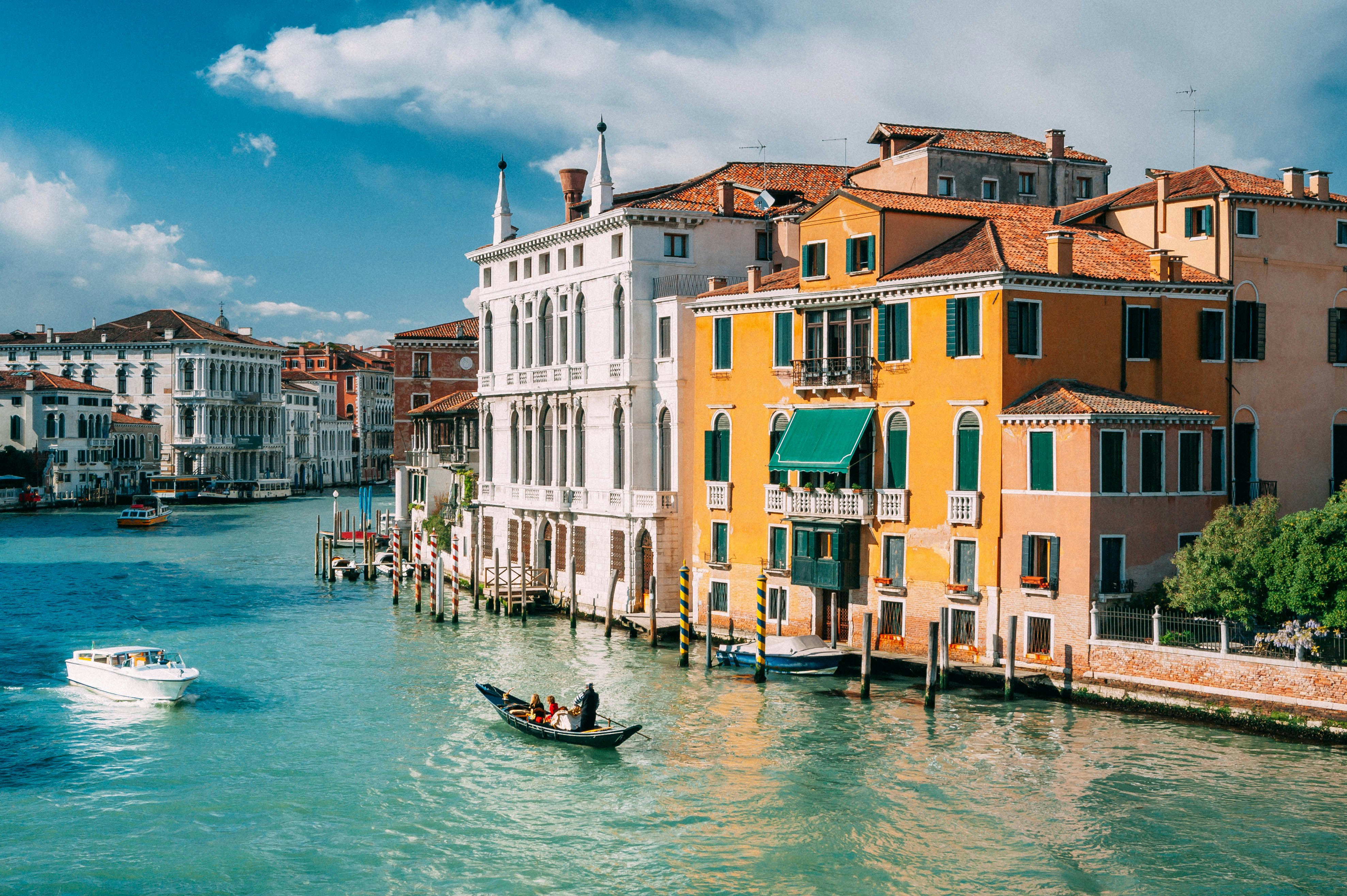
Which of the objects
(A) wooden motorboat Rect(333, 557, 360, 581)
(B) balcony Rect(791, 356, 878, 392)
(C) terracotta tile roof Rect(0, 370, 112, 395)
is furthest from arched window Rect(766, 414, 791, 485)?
(C) terracotta tile roof Rect(0, 370, 112, 395)

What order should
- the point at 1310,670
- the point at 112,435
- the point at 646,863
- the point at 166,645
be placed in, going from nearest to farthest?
1. the point at 646,863
2. the point at 1310,670
3. the point at 166,645
4. the point at 112,435

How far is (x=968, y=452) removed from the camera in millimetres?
24625

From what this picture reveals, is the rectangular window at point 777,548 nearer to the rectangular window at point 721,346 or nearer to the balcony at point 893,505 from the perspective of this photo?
the balcony at point 893,505

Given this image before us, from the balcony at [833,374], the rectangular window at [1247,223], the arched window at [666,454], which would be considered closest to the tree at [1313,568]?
the rectangular window at [1247,223]

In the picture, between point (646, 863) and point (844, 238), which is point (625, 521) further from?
point (646, 863)

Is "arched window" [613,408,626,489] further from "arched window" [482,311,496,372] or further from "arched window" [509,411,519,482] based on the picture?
"arched window" [482,311,496,372]

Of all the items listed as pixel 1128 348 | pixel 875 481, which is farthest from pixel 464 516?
pixel 1128 348

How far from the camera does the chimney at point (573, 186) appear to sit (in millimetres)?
39125

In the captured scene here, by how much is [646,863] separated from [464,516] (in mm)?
27221

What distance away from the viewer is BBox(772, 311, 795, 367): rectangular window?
92.0ft

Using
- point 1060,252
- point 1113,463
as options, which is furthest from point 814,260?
point 1113,463

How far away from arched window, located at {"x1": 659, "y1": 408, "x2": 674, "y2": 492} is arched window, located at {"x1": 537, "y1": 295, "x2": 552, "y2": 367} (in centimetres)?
598

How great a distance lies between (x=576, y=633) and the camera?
32.0 meters

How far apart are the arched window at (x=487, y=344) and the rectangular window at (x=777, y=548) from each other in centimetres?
1464
